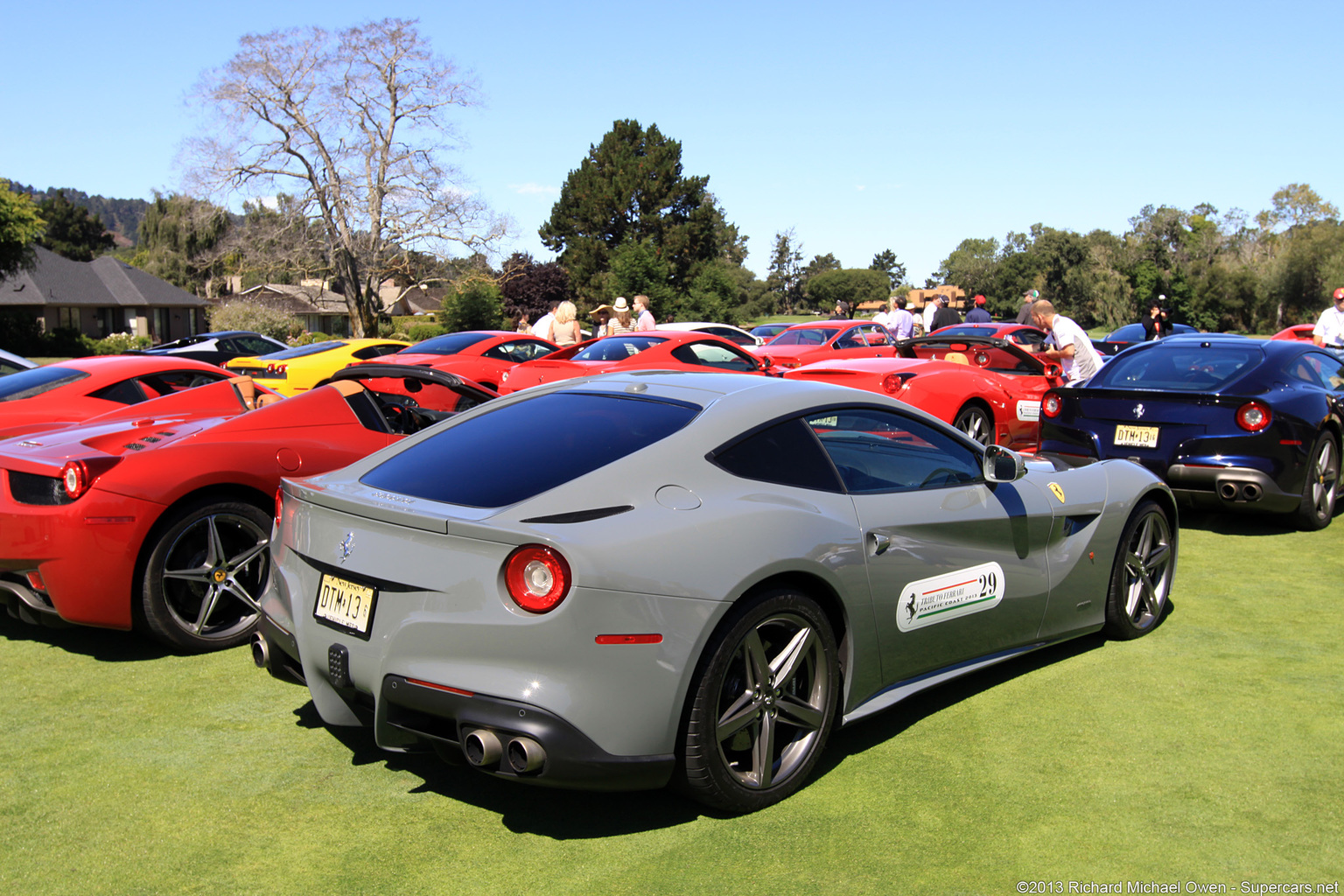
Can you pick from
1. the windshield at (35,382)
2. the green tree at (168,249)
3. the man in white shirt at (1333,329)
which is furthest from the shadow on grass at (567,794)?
the green tree at (168,249)

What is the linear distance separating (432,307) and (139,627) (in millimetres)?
113903

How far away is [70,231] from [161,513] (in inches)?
4540

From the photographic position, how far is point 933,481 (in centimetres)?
413

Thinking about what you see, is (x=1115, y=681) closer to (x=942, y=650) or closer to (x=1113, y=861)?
(x=942, y=650)

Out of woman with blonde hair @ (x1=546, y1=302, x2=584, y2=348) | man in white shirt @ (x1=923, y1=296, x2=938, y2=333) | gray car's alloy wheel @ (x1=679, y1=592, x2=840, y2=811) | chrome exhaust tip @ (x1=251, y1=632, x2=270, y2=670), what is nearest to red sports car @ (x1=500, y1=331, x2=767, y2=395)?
woman with blonde hair @ (x1=546, y1=302, x2=584, y2=348)

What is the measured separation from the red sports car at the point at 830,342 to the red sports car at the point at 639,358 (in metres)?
3.41

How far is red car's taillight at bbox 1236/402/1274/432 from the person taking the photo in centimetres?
721

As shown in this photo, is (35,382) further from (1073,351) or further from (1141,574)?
(1073,351)

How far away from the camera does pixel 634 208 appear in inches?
3012

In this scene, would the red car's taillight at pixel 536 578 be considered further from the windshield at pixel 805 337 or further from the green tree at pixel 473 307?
the green tree at pixel 473 307

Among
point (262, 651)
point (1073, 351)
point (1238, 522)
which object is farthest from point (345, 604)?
point (1073, 351)

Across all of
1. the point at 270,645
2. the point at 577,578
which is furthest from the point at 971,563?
the point at 270,645

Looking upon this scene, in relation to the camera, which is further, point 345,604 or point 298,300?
point 298,300

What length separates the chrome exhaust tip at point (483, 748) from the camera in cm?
290
